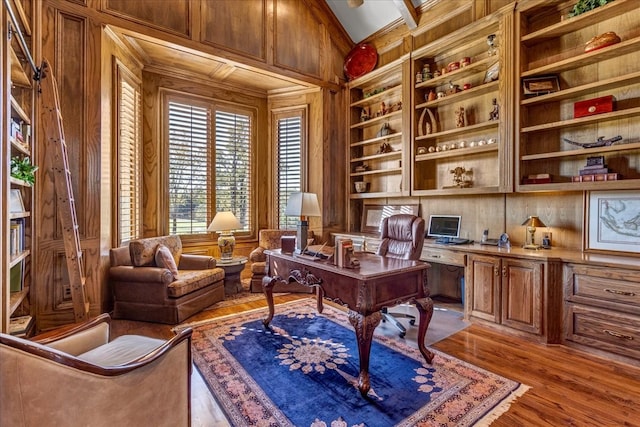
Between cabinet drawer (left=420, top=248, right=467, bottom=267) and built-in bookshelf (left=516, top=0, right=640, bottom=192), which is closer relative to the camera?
built-in bookshelf (left=516, top=0, right=640, bottom=192)

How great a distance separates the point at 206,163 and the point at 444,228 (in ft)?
11.9

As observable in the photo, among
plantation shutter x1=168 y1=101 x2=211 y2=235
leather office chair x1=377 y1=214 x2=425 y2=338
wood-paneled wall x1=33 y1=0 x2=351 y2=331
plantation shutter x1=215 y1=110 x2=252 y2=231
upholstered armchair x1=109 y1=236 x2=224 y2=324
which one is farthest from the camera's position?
plantation shutter x1=215 y1=110 x2=252 y2=231

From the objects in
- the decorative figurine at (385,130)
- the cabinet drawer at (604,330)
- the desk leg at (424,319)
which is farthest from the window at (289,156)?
the cabinet drawer at (604,330)

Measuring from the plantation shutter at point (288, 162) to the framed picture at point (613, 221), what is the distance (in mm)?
3763

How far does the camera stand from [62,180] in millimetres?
2912

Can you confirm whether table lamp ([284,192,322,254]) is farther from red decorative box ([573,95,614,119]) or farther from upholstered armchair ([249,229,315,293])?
red decorative box ([573,95,614,119])

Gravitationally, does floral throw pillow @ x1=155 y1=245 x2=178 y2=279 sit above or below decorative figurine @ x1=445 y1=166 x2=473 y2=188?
below

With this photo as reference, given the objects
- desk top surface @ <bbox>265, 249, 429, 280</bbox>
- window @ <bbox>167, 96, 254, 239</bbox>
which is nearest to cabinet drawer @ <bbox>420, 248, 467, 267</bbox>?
desk top surface @ <bbox>265, 249, 429, 280</bbox>

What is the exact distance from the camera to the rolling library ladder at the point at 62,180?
287 cm

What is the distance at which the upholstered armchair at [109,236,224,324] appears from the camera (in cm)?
337

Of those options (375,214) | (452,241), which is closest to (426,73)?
(375,214)

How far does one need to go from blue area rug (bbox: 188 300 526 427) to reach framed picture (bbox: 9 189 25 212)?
1.87m

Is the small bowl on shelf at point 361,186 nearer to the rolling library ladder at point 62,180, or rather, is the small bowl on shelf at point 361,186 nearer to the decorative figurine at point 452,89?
the decorative figurine at point 452,89

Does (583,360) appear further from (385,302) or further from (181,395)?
(181,395)
